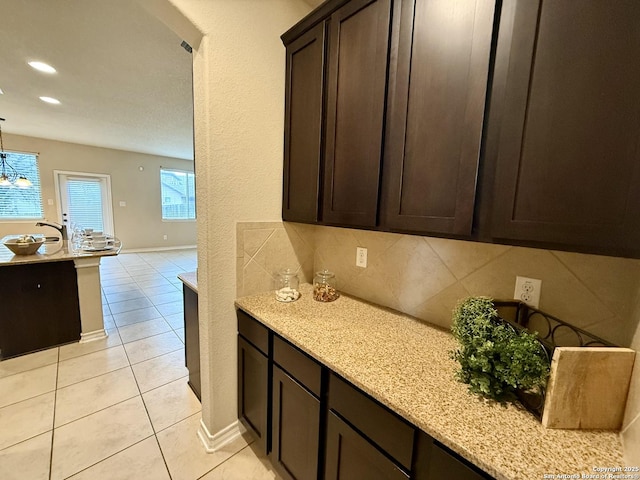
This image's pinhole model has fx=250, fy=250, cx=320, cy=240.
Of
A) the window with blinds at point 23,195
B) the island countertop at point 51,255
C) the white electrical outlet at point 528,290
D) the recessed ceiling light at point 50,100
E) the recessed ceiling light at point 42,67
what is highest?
the recessed ceiling light at point 50,100

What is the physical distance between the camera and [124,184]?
638cm

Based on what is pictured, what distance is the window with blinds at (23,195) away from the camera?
5.21 meters

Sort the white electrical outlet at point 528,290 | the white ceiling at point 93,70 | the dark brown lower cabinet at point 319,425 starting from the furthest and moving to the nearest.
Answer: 1. the white ceiling at point 93,70
2. the white electrical outlet at point 528,290
3. the dark brown lower cabinet at point 319,425

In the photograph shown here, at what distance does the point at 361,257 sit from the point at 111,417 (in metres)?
1.95

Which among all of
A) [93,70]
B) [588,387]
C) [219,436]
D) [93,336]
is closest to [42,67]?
[93,70]

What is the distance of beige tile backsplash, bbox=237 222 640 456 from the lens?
0.79 metres

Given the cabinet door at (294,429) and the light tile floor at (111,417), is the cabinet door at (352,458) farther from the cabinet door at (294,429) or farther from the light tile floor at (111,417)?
the light tile floor at (111,417)

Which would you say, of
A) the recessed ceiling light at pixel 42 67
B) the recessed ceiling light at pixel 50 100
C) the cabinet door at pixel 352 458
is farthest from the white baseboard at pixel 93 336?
the recessed ceiling light at pixel 50 100

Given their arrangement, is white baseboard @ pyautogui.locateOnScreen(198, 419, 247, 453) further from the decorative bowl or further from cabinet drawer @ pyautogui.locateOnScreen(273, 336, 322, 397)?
the decorative bowl

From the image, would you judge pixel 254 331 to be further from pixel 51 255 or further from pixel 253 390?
pixel 51 255

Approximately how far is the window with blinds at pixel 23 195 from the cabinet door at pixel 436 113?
7662mm

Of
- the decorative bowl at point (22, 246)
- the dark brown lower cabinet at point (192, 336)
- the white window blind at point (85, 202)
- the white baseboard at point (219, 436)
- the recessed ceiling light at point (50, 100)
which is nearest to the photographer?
the white baseboard at point (219, 436)

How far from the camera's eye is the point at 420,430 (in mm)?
685

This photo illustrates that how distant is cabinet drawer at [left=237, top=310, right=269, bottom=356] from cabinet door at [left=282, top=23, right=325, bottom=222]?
61cm
